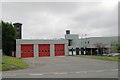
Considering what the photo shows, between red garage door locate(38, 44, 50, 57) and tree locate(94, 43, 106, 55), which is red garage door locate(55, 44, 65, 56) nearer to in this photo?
red garage door locate(38, 44, 50, 57)

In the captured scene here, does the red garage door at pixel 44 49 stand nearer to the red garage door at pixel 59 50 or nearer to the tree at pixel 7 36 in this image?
the red garage door at pixel 59 50

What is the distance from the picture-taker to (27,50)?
6072 centimetres

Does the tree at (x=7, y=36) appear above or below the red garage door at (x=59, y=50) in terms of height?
above

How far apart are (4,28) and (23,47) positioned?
766 centimetres

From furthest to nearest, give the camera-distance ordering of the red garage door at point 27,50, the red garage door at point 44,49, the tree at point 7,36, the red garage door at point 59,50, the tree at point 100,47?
the tree at point 100,47 → the red garage door at point 59,50 → the red garage door at point 44,49 → the red garage door at point 27,50 → the tree at point 7,36

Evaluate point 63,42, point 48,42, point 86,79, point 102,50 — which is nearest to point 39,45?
point 48,42

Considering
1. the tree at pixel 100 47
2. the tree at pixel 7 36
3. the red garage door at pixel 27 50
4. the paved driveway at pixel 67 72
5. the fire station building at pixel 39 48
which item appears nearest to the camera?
the paved driveway at pixel 67 72

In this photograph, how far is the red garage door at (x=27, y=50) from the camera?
2365 inches

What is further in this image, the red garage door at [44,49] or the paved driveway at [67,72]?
the red garage door at [44,49]

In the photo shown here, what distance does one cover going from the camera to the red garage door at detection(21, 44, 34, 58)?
60062 millimetres

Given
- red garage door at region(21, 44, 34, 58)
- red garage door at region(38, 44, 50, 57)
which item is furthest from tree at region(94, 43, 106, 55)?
red garage door at region(21, 44, 34, 58)

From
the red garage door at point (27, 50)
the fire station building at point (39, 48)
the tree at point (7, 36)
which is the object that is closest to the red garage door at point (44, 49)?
the fire station building at point (39, 48)

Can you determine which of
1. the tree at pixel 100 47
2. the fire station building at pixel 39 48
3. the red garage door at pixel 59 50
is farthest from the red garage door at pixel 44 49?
the tree at pixel 100 47

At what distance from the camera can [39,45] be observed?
61.6 metres
